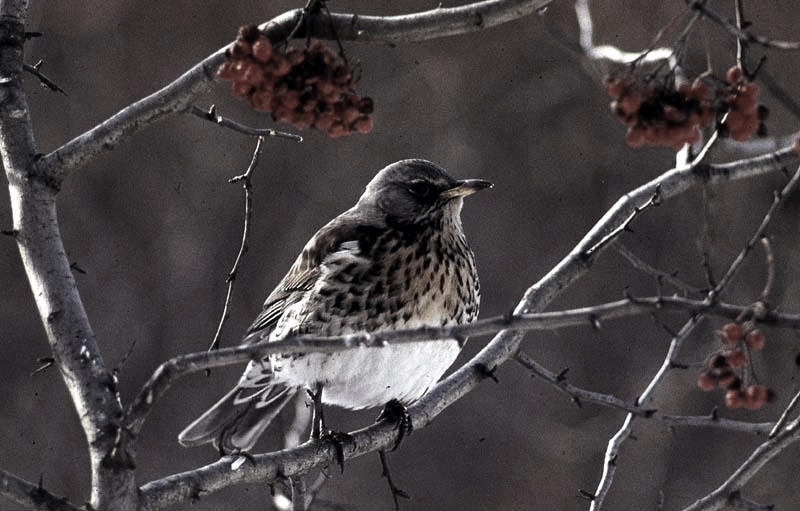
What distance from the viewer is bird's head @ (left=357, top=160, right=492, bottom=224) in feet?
14.2

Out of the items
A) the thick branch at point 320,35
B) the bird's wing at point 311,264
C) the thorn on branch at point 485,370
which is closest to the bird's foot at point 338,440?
the thorn on branch at point 485,370

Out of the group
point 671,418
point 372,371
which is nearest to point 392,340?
point 671,418

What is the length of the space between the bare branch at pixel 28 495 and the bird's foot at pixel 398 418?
5.29ft

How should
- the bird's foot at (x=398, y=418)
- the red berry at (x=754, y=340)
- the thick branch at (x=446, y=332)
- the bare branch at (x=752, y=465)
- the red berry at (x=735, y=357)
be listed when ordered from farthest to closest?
1. the bird's foot at (x=398, y=418)
2. the bare branch at (x=752, y=465)
3. the red berry at (x=735, y=357)
4. the red berry at (x=754, y=340)
5. the thick branch at (x=446, y=332)

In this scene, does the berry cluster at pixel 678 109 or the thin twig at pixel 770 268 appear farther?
the berry cluster at pixel 678 109

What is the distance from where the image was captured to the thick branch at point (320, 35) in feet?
8.85

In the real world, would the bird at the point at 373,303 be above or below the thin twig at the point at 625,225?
below

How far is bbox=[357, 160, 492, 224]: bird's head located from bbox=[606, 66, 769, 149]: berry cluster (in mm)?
1746

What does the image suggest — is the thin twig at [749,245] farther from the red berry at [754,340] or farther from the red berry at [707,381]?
the red berry at [707,381]

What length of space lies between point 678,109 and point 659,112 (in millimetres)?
40

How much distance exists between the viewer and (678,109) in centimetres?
246

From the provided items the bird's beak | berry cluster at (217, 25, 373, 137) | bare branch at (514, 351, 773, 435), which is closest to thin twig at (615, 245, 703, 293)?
bare branch at (514, 351, 773, 435)

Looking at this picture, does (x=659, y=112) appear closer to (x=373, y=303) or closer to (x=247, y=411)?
(x=373, y=303)

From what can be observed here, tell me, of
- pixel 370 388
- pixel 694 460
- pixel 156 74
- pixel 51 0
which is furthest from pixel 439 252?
pixel 51 0
